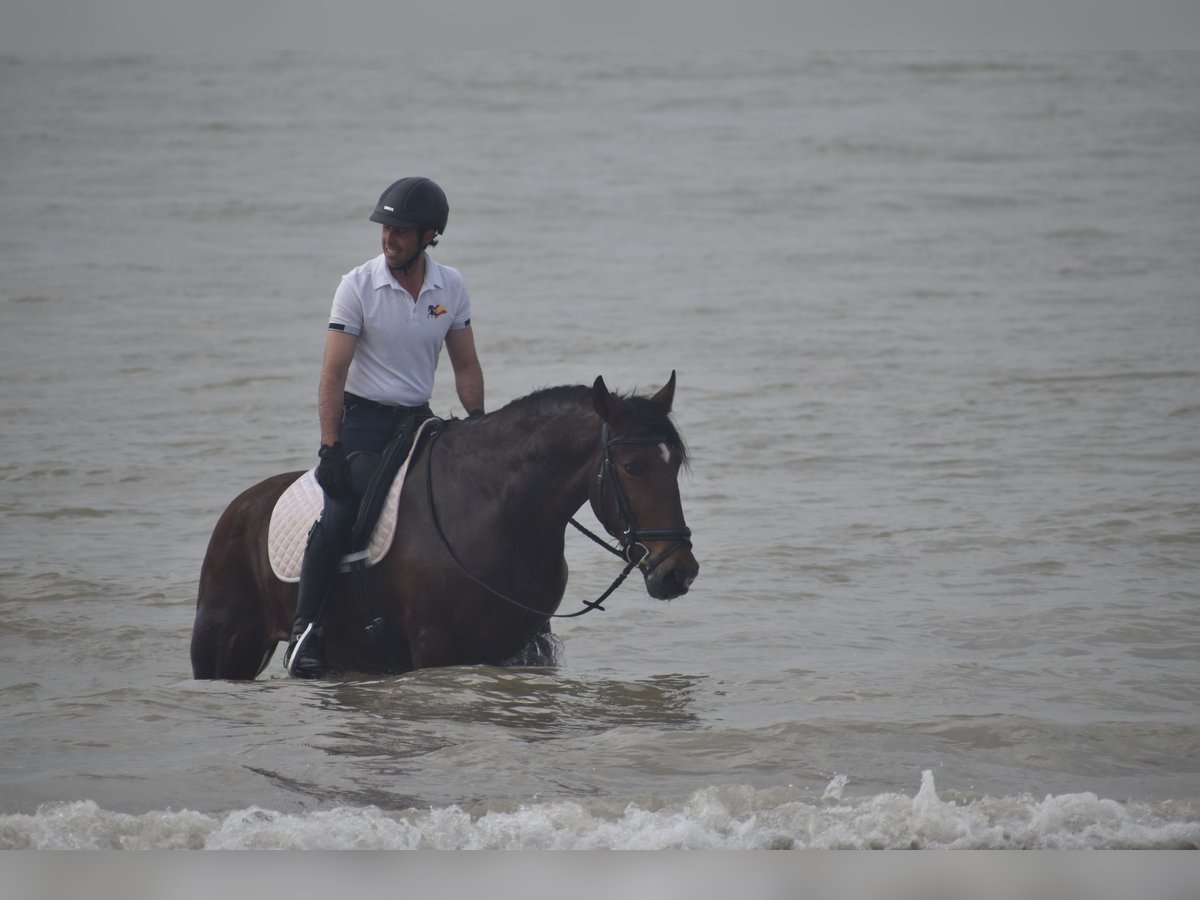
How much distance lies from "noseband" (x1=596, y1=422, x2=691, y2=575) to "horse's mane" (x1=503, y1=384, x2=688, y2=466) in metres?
0.05

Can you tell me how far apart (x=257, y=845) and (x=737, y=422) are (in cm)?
953

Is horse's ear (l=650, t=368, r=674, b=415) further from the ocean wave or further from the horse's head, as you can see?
the ocean wave

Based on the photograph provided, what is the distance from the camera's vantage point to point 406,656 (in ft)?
18.4

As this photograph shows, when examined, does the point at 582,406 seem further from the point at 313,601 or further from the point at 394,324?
the point at 313,601

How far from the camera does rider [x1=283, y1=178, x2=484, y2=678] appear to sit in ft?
17.5

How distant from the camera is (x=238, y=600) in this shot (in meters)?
5.97

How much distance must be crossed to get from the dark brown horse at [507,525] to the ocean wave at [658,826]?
0.83 meters

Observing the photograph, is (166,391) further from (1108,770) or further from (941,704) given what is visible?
(1108,770)

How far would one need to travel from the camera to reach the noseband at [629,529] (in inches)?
200

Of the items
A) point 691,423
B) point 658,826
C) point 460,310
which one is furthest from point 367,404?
point 691,423

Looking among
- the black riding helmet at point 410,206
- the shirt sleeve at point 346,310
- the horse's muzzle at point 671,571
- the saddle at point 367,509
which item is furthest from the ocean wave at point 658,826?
the black riding helmet at point 410,206

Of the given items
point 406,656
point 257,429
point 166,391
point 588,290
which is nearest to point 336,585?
point 406,656

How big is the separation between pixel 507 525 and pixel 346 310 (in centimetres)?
91

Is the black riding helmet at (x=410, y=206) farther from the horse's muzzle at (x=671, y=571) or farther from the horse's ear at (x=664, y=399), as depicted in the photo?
the horse's muzzle at (x=671, y=571)
